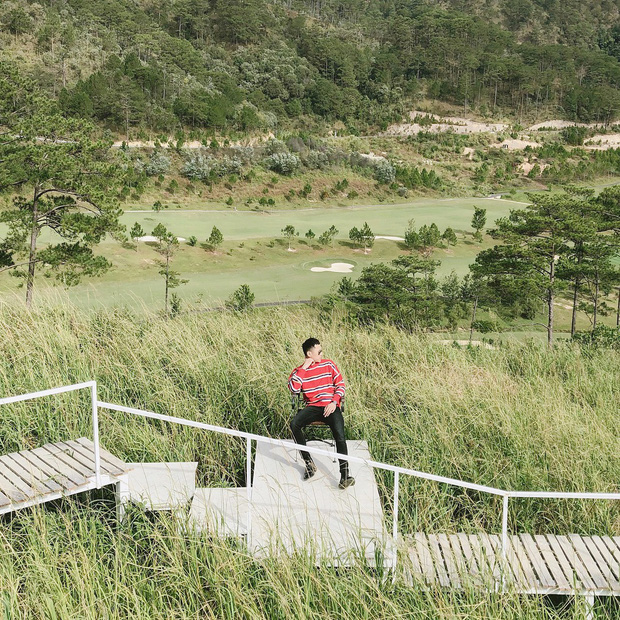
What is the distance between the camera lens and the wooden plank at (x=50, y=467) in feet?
12.5

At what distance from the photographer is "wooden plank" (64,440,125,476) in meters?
3.94

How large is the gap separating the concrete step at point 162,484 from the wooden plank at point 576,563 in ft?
7.04

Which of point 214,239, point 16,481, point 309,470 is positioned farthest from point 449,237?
point 16,481

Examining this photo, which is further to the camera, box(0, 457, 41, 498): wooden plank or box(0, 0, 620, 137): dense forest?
box(0, 0, 620, 137): dense forest

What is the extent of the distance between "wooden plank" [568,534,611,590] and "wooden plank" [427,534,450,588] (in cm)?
80

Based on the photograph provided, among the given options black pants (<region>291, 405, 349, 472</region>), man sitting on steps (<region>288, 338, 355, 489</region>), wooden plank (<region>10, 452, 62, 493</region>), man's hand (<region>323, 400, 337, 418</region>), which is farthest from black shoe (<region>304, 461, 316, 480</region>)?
wooden plank (<region>10, 452, 62, 493</region>)

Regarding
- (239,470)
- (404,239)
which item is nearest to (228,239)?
(404,239)

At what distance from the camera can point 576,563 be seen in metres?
3.67

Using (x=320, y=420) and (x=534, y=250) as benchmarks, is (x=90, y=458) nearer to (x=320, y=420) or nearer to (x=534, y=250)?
(x=320, y=420)

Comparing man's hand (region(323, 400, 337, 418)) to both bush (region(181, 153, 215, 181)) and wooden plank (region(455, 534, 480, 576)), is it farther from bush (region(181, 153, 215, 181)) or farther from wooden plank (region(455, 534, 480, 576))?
bush (region(181, 153, 215, 181))

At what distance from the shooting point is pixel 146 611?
3.00 metres

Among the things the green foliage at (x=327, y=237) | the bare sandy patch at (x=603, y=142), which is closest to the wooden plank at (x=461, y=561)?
the green foliage at (x=327, y=237)

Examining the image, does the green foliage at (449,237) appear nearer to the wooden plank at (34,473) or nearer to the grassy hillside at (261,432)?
the grassy hillside at (261,432)

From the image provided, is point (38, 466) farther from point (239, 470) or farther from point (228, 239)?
point (228, 239)
